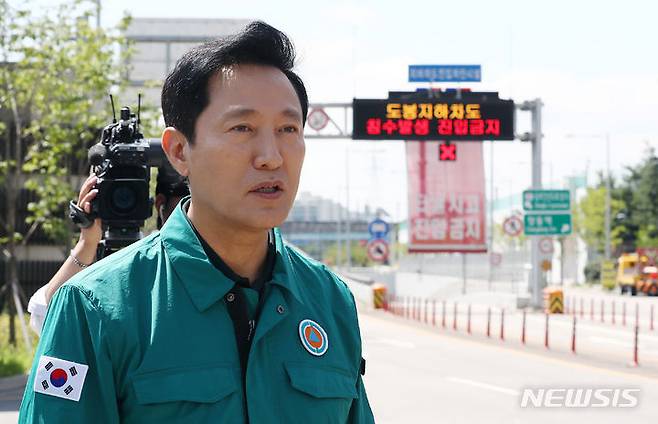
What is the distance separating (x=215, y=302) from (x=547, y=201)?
1385 inches

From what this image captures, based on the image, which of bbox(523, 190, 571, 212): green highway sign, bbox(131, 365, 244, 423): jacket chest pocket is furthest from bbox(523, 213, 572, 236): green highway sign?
bbox(131, 365, 244, 423): jacket chest pocket

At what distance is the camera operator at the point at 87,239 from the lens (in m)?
4.91

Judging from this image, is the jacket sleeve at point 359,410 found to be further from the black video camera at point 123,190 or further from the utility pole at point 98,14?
the utility pole at point 98,14

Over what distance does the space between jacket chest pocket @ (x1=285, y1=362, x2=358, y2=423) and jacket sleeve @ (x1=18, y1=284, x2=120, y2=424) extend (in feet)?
1.30

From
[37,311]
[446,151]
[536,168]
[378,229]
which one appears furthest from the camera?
[378,229]

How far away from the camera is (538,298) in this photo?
3762 cm

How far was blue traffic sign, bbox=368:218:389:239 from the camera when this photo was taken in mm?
44375

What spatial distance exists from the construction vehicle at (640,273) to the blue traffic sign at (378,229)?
16197mm

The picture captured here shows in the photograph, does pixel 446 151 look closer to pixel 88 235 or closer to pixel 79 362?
pixel 88 235

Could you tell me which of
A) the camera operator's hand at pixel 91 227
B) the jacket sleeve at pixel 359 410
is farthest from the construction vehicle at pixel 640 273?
the jacket sleeve at pixel 359 410

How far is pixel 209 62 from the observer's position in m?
2.53

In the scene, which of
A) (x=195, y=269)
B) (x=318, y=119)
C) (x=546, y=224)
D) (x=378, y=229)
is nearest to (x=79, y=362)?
(x=195, y=269)

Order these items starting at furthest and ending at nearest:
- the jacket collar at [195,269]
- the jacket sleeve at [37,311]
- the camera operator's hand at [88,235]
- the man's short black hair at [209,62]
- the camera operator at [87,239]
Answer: the camera operator's hand at [88,235], the jacket sleeve at [37,311], the camera operator at [87,239], the man's short black hair at [209,62], the jacket collar at [195,269]

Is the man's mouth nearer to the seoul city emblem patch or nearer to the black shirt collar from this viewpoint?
the black shirt collar
